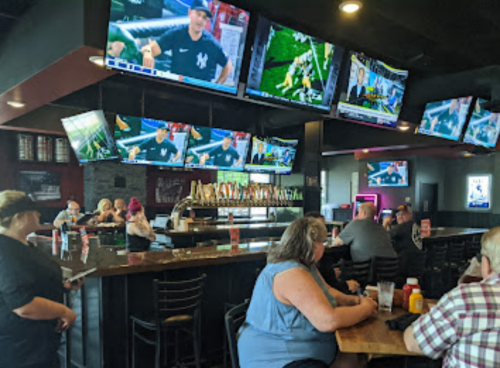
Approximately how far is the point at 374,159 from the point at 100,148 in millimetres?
10042

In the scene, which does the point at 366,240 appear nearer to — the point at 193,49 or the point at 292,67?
the point at 292,67

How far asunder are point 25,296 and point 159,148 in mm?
4475

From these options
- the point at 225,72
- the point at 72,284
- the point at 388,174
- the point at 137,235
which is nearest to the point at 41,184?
the point at 137,235

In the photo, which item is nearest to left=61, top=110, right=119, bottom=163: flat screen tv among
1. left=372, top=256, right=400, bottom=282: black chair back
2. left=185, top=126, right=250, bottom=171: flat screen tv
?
left=185, top=126, right=250, bottom=171: flat screen tv

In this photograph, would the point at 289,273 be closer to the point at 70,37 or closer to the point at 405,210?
the point at 70,37

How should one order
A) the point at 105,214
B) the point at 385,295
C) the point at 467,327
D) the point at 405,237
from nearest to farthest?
the point at 467,327
the point at 385,295
the point at 405,237
the point at 105,214

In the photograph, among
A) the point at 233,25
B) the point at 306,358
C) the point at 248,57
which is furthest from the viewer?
the point at 248,57

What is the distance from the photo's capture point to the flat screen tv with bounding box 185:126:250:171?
6.61m

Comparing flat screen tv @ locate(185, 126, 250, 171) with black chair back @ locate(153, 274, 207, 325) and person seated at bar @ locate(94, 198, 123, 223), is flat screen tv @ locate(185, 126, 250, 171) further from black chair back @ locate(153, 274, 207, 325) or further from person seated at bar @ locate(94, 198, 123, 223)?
black chair back @ locate(153, 274, 207, 325)

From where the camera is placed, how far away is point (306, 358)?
200cm

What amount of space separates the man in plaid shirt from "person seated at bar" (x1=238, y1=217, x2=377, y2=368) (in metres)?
0.46

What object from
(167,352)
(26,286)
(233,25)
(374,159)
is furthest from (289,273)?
(374,159)

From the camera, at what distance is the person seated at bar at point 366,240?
14.9 feet

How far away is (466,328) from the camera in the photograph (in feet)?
4.91
